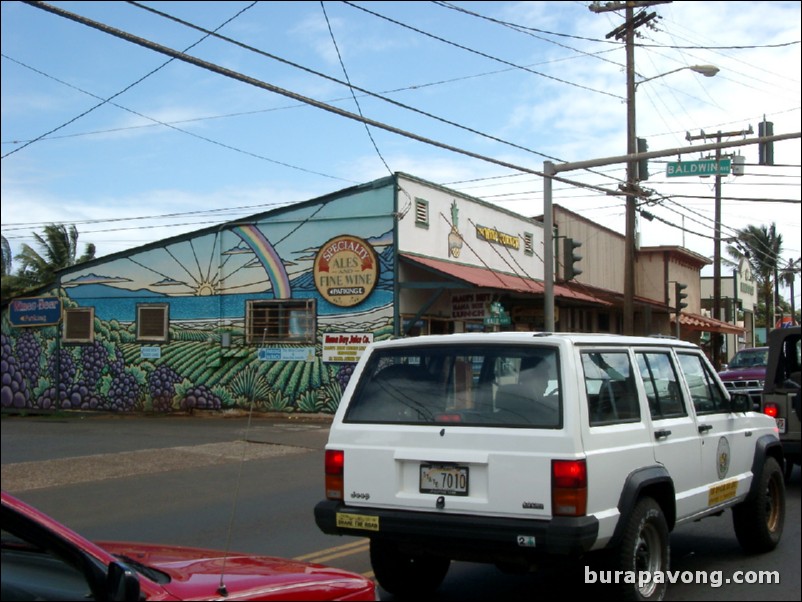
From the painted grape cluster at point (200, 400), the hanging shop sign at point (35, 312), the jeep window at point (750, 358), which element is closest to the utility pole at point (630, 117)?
the jeep window at point (750, 358)

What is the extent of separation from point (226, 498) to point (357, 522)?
6558 mm

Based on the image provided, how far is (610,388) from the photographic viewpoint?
577 cm

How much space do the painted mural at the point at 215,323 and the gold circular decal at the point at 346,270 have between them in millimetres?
66

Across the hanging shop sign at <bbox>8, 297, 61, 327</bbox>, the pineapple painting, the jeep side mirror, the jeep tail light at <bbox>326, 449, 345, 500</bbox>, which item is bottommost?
the jeep tail light at <bbox>326, 449, 345, 500</bbox>

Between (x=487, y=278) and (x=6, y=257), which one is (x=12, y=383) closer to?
(x=487, y=278)

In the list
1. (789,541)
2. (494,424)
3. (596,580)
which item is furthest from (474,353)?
(789,541)

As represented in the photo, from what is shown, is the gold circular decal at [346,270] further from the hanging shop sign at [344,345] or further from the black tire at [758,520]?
the black tire at [758,520]

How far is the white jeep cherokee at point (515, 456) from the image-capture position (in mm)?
5184

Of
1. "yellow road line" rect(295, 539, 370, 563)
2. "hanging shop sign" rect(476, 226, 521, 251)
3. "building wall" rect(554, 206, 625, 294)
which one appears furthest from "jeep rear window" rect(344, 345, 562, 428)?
"building wall" rect(554, 206, 625, 294)

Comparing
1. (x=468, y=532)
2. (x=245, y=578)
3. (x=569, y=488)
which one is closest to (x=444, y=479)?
(x=468, y=532)

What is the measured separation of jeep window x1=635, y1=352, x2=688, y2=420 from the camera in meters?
6.17

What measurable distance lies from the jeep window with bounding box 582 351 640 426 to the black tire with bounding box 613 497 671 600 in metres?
0.55

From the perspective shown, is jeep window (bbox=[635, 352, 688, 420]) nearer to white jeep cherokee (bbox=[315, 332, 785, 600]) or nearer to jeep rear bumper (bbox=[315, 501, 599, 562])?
white jeep cherokee (bbox=[315, 332, 785, 600])

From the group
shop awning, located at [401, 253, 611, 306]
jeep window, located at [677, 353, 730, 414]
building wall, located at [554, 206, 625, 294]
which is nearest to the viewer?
jeep window, located at [677, 353, 730, 414]
